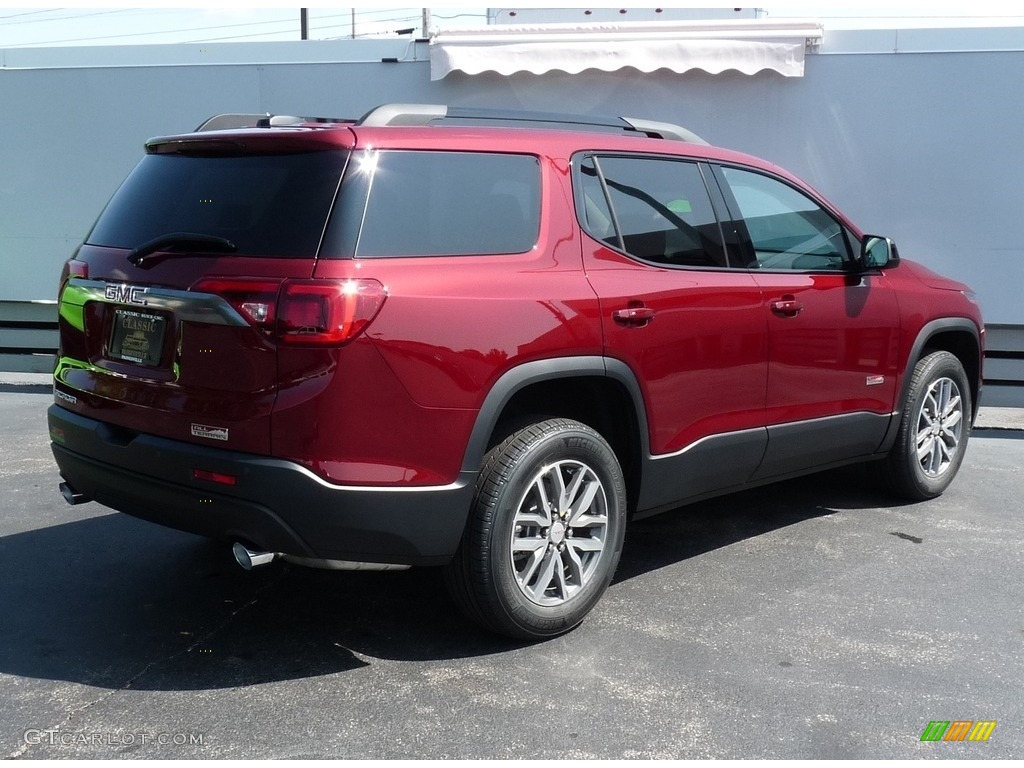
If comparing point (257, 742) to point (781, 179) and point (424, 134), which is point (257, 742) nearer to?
point (424, 134)

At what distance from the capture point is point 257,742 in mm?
2902

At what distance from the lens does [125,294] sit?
3.43 metres

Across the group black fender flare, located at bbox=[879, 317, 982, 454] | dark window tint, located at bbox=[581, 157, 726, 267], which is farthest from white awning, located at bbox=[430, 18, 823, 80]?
dark window tint, located at bbox=[581, 157, 726, 267]

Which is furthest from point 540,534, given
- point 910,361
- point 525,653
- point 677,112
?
point 677,112

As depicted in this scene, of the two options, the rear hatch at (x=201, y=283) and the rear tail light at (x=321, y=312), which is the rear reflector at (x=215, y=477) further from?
the rear tail light at (x=321, y=312)

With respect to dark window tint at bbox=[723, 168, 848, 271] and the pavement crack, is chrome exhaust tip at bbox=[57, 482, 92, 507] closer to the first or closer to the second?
the pavement crack

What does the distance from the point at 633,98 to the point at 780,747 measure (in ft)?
20.8

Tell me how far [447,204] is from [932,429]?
11.0ft

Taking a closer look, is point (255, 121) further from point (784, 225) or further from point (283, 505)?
point (784, 225)

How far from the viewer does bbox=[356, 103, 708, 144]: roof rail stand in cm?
348

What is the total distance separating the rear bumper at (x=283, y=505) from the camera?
3.10m

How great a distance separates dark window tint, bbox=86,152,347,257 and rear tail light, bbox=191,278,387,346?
13 cm

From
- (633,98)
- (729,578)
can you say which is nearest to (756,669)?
(729,578)

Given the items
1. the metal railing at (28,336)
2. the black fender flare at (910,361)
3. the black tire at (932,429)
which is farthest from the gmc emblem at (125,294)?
the metal railing at (28,336)
